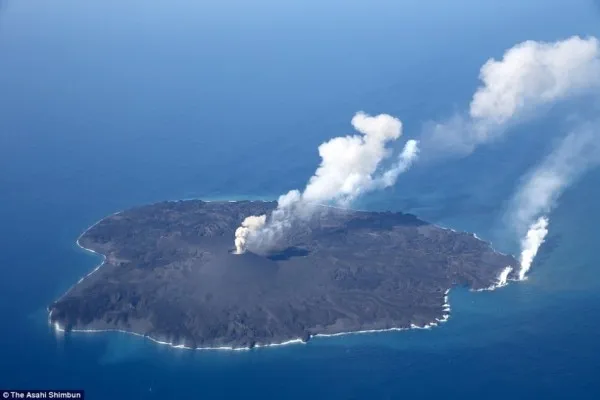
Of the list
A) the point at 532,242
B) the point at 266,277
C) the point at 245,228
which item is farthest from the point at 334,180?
the point at 532,242

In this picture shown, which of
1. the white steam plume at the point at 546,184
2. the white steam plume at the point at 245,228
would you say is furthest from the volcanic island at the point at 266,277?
the white steam plume at the point at 546,184

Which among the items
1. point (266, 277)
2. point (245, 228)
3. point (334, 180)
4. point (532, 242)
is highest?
point (334, 180)

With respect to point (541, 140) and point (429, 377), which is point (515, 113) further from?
point (429, 377)

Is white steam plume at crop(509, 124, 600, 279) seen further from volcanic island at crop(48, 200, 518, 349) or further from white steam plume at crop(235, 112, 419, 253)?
white steam plume at crop(235, 112, 419, 253)

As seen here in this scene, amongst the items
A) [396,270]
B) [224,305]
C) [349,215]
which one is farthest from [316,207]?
[224,305]

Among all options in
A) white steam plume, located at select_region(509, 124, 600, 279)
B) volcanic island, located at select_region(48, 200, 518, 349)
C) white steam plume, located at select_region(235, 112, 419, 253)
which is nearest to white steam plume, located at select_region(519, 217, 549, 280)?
white steam plume, located at select_region(509, 124, 600, 279)

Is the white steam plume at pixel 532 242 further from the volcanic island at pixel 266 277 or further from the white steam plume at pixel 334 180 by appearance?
the white steam plume at pixel 334 180

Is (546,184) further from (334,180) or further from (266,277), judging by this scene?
(266,277)
